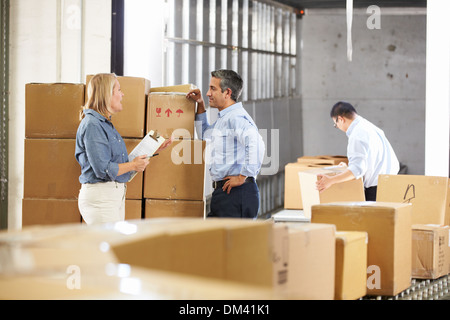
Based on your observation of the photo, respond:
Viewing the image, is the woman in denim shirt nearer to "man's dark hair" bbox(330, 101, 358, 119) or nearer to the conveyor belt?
the conveyor belt

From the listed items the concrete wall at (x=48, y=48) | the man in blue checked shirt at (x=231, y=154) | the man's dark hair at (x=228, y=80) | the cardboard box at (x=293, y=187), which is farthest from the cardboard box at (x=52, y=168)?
the cardboard box at (x=293, y=187)

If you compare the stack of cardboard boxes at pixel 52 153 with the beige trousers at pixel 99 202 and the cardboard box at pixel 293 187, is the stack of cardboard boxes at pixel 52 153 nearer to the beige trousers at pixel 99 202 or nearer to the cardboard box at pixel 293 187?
the beige trousers at pixel 99 202

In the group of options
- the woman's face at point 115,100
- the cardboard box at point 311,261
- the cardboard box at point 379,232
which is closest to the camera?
the cardboard box at point 311,261

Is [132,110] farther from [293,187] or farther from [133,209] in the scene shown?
[293,187]

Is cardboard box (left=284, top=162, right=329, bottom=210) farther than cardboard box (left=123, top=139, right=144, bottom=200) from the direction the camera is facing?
Yes

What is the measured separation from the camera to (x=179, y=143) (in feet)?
13.5

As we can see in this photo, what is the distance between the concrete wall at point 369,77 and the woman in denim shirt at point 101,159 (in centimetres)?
641

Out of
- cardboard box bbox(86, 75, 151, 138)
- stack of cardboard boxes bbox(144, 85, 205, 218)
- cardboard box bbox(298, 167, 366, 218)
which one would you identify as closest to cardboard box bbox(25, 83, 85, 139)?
cardboard box bbox(86, 75, 151, 138)

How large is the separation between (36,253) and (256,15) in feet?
21.2

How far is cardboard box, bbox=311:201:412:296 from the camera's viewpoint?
3043 mm

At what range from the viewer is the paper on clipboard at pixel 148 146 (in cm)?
371

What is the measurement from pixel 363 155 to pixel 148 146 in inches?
61.8

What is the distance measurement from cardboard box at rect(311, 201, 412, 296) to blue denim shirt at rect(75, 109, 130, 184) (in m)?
1.11
